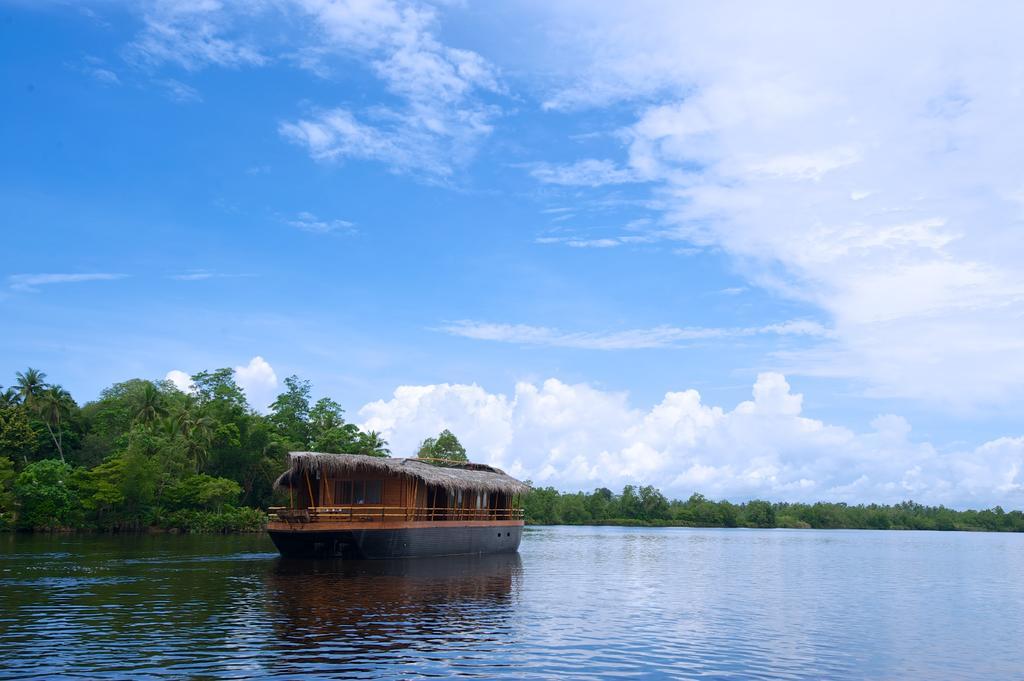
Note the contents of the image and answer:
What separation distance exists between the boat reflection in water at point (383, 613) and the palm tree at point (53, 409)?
4734cm

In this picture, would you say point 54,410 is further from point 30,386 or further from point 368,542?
point 368,542

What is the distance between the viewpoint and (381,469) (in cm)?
3553

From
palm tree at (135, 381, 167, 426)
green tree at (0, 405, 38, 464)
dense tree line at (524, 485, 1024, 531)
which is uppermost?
palm tree at (135, 381, 167, 426)

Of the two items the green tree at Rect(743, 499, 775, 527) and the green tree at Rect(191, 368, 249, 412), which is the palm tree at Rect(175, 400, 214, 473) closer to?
the green tree at Rect(191, 368, 249, 412)

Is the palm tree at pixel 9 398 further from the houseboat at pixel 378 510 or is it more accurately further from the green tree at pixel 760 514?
the green tree at pixel 760 514

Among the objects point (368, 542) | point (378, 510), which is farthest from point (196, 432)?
point (368, 542)

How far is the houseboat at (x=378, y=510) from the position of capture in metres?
33.6

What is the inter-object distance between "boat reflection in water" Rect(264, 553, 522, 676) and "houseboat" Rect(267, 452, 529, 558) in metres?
1.09

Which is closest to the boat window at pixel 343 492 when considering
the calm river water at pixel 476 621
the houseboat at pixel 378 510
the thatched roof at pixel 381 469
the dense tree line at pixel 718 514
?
the houseboat at pixel 378 510

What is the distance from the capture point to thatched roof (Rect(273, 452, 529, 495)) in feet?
111

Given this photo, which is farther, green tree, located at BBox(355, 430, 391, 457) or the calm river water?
green tree, located at BBox(355, 430, 391, 457)

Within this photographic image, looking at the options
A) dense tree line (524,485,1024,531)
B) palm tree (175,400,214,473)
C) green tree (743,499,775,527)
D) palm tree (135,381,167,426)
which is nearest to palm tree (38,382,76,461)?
palm tree (135,381,167,426)

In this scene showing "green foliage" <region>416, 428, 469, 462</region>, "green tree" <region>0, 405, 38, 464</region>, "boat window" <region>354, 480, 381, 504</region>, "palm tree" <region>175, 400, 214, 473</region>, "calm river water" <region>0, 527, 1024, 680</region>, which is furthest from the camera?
"green foliage" <region>416, 428, 469, 462</region>

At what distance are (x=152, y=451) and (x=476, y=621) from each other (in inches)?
1970
